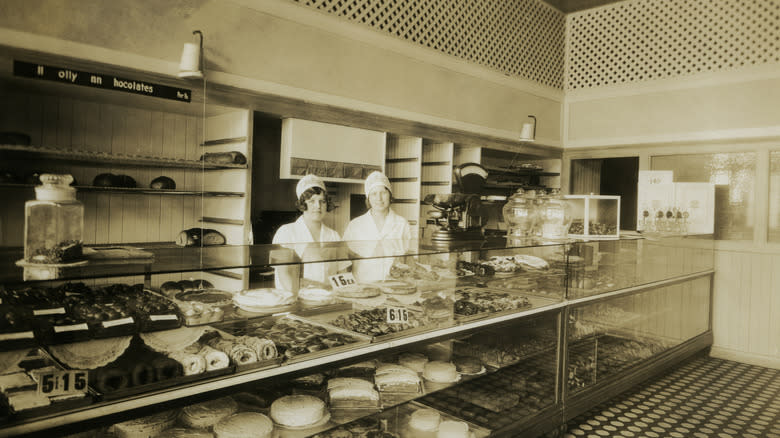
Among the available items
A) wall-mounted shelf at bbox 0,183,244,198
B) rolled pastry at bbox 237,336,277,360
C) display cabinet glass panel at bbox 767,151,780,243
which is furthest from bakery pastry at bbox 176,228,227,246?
display cabinet glass panel at bbox 767,151,780,243

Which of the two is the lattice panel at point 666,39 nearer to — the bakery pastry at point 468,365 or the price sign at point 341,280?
the bakery pastry at point 468,365

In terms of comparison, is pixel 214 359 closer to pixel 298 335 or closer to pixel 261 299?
pixel 261 299

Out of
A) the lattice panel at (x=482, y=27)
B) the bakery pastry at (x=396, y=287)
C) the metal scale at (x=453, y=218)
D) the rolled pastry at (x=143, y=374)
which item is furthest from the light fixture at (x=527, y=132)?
the rolled pastry at (x=143, y=374)

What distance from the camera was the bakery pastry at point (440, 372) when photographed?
8.41 ft

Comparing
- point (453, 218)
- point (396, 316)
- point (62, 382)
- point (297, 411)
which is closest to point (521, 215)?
point (453, 218)

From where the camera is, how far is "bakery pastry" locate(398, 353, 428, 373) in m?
2.59

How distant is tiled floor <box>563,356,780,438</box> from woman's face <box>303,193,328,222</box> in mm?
2124

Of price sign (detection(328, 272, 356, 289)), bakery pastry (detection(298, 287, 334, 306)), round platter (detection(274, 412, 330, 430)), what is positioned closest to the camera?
round platter (detection(274, 412, 330, 430))

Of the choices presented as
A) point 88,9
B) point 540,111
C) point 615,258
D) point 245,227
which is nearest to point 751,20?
point 540,111

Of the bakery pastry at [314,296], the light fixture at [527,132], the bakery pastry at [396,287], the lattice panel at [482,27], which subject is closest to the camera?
the bakery pastry at [314,296]

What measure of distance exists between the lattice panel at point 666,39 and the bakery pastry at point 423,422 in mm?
5502

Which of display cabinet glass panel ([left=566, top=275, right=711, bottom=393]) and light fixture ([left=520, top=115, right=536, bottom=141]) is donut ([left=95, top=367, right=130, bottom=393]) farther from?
light fixture ([left=520, top=115, right=536, bottom=141])

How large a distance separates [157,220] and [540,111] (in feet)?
16.2

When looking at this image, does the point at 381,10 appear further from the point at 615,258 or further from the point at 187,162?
the point at 615,258
